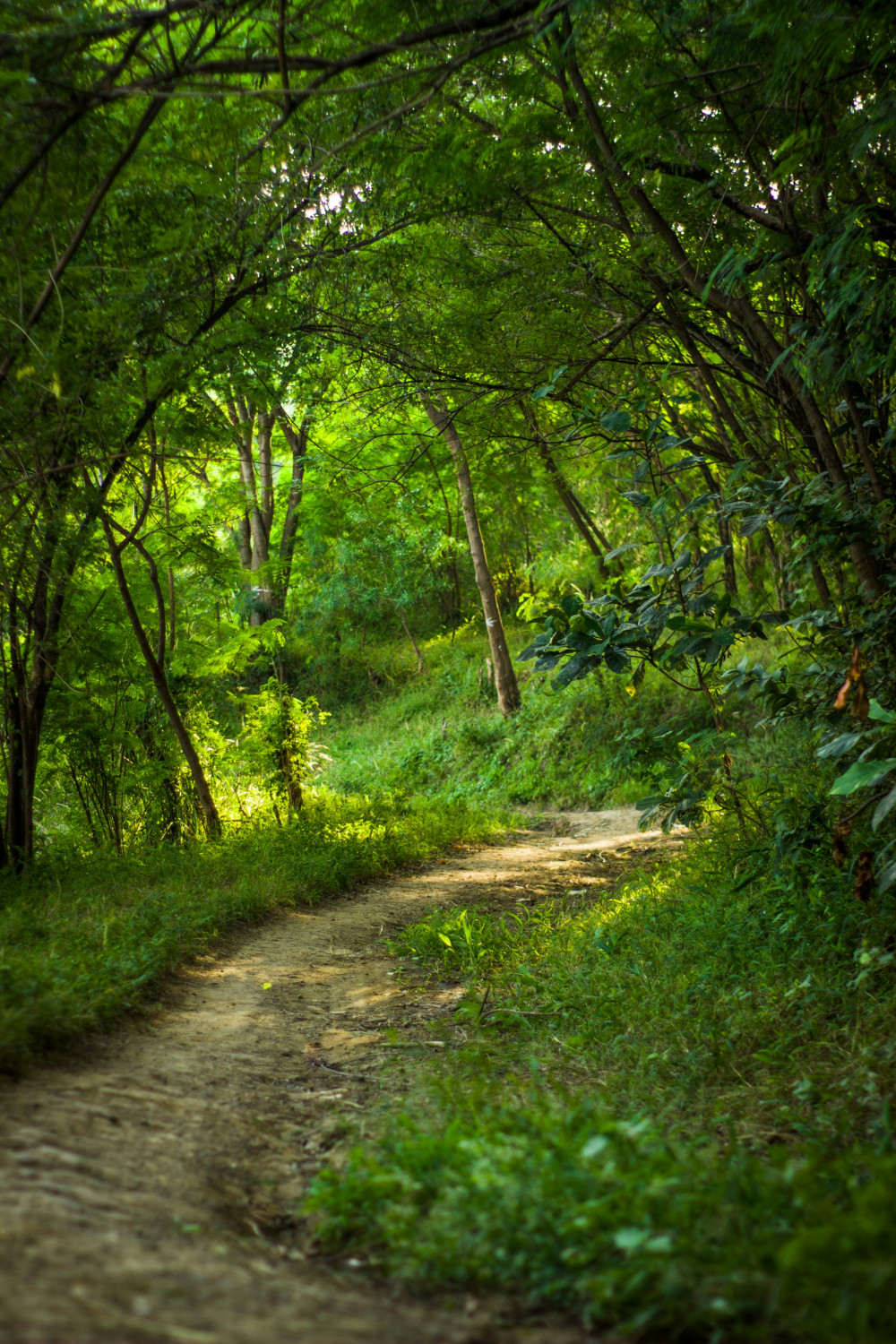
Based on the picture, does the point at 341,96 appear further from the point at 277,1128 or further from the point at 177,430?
the point at 277,1128

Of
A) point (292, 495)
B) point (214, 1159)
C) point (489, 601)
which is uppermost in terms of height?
point (292, 495)

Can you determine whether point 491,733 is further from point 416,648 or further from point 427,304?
point 427,304

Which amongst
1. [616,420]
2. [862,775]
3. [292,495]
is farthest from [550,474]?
[292,495]

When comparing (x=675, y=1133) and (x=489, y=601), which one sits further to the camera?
(x=489, y=601)

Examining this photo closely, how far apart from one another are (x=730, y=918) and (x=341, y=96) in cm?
504

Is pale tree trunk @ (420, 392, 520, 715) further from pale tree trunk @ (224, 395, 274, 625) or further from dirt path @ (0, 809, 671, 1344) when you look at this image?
dirt path @ (0, 809, 671, 1344)

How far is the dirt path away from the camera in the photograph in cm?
150

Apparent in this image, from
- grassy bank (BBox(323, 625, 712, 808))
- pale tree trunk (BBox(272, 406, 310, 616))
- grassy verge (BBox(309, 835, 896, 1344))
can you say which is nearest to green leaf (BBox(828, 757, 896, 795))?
grassy verge (BBox(309, 835, 896, 1344))

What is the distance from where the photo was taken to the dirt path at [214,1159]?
4.94 feet

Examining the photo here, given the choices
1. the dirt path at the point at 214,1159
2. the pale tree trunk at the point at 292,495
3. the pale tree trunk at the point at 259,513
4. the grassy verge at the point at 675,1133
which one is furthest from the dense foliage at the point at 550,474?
the pale tree trunk at the point at 292,495

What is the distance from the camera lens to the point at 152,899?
5.22m

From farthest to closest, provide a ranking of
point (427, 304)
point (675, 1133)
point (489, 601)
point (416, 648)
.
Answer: point (416, 648)
point (489, 601)
point (427, 304)
point (675, 1133)

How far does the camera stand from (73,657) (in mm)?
6684

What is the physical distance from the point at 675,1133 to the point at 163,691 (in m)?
5.77
